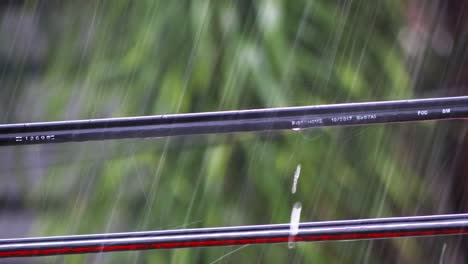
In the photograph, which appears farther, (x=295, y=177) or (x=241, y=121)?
(x=295, y=177)

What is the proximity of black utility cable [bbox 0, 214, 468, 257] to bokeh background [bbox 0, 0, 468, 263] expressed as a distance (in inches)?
15.8

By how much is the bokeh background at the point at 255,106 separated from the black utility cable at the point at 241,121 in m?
0.39

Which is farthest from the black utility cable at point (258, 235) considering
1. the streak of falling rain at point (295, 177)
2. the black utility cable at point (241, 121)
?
the streak of falling rain at point (295, 177)

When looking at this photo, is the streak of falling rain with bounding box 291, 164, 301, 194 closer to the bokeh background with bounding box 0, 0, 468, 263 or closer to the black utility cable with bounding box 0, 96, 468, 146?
the bokeh background with bounding box 0, 0, 468, 263

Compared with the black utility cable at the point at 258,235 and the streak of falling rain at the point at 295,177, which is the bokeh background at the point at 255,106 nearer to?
the streak of falling rain at the point at 295,177

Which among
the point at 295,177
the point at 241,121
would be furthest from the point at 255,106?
the point at 241,121

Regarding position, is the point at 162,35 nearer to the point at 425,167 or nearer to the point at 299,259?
the point at 299,259

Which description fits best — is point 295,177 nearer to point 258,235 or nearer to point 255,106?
point 255,106

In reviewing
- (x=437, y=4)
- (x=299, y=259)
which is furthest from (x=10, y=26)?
(x=437, y=4)

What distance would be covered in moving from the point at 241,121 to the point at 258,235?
0.17m

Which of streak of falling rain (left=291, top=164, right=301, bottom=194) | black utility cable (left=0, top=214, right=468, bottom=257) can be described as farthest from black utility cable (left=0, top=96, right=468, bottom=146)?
streak of falling rain (left=291, top=164, right=301, bottom=194)

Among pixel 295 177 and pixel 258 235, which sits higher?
pixel 295 177

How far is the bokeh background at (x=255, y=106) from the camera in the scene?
1380 mm

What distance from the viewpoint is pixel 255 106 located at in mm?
1409
